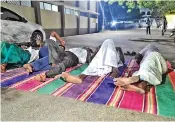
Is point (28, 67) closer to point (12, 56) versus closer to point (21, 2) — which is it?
point (12, 56)

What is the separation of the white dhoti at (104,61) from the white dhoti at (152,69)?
0.63m

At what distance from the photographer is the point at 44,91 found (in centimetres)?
287

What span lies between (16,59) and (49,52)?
0.74 metres

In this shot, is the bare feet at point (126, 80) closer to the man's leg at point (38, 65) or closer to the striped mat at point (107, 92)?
the striped mat at point (107, 92)

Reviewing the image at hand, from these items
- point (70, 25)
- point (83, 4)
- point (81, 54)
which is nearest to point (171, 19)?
point (70, 25)

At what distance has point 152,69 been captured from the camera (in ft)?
9.53

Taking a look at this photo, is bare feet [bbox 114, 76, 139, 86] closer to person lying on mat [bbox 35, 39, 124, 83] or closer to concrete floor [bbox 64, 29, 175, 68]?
person lying on mat [bbox 35, 39, 124, 83]

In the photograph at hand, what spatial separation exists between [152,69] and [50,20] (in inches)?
508

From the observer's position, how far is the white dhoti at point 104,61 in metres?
3.48

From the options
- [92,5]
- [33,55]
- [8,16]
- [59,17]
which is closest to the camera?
[33,55]

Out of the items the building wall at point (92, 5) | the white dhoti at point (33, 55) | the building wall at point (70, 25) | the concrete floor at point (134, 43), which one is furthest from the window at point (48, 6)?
the white dhoti at point (33, 55)

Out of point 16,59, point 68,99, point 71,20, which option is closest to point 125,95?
point 68,99

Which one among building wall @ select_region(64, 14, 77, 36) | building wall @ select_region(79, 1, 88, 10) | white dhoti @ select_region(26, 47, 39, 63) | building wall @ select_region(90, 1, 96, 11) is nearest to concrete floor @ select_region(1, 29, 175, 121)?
white dhoti @ select_region(26, 47, 39, 63)

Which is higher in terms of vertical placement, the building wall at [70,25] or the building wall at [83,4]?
the building wall at [83,4]
